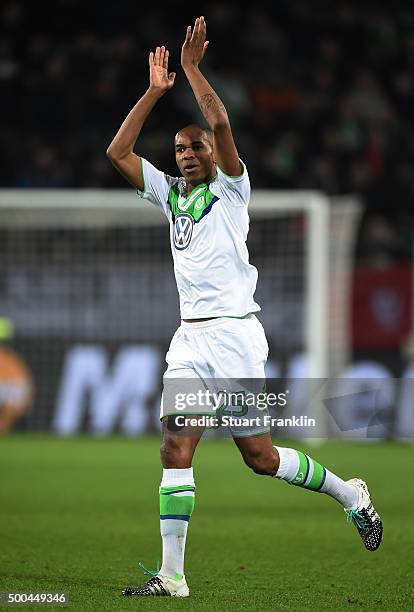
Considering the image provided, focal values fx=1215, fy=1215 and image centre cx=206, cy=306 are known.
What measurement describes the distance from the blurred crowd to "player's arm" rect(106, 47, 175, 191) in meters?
10.6

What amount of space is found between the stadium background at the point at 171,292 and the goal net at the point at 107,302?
0.08 ft

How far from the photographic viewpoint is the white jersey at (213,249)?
5.61 m

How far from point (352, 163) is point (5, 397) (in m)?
6.51

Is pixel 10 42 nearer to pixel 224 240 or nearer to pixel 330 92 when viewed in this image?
pixel 330 92

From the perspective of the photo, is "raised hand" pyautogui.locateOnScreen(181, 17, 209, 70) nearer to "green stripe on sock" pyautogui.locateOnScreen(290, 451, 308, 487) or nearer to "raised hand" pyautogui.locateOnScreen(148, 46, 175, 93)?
"raised hand" pyautogui.locateOnScreen(148, 46, 175, 93)

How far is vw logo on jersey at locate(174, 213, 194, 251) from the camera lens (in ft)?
18.5

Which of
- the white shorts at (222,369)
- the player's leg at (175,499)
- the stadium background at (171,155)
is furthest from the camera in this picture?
the stadium background at (171,155)

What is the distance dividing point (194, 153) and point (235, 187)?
0.85 ft

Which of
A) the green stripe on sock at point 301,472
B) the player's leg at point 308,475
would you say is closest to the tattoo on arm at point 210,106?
the player's leg at point 308,475

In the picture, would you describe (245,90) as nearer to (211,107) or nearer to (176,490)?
(211,107)

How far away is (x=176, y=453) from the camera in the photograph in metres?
5.37

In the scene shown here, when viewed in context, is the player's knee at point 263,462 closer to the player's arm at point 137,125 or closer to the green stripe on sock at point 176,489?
the green stripe on sock at point 176,489

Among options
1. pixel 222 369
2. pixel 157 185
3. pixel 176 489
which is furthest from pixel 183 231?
pixel 176 489

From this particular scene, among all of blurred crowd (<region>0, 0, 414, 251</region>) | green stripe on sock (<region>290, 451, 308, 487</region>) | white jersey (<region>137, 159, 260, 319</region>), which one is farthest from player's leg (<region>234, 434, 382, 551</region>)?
blurred crowd (<region>0, 0, 414, 251</region>)
